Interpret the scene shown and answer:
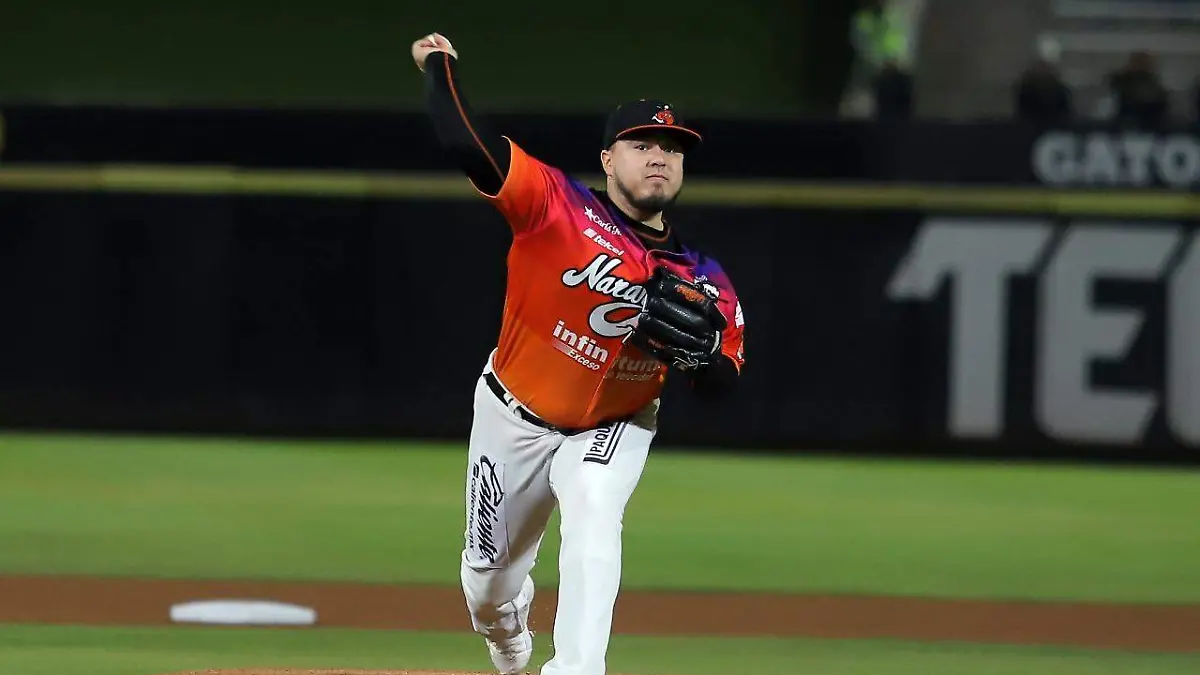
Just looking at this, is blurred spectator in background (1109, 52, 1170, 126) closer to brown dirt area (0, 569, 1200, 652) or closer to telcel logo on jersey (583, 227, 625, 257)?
brown dirt area (0, 569, 1200, 652)

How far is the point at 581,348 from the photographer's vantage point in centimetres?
621

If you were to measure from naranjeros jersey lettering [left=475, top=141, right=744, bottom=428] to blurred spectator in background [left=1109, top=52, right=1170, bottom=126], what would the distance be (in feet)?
23.7

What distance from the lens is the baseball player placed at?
591cm

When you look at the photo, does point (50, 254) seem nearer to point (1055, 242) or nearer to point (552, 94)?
point (1055, 242)

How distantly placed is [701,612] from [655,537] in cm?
195

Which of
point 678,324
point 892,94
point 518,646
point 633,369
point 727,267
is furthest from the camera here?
point 892,94

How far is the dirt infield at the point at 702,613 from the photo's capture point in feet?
26.7

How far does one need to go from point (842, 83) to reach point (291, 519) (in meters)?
12.6

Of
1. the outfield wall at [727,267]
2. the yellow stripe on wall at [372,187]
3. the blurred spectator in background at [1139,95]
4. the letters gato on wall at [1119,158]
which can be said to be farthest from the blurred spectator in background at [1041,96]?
the yellow stripe on wall at [372,187]

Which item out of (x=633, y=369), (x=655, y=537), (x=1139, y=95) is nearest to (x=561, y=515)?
(x=633, y=369)

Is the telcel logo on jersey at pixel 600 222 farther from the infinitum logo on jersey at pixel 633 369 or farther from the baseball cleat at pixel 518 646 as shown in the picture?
the baseball cleat at pixel 518 646

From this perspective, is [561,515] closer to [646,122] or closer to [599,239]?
[599,239]

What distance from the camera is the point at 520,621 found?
6.68 metres

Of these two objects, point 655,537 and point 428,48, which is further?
point 655,537
